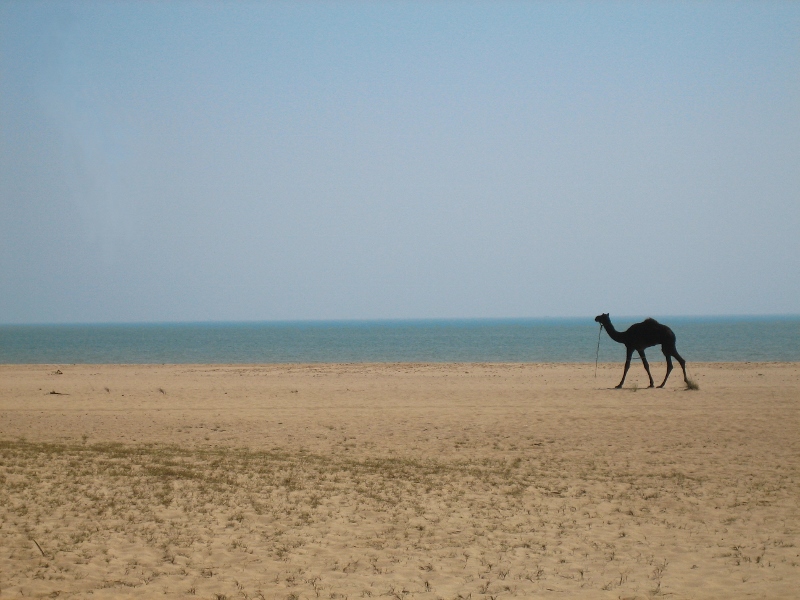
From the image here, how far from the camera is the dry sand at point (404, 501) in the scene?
7547mm

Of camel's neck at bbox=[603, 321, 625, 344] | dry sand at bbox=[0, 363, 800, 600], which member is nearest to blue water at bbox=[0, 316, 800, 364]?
camel's neck at bbox=[603, 321, 625, 344]

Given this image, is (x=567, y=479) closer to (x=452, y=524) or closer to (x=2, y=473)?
(x=452, y=524)

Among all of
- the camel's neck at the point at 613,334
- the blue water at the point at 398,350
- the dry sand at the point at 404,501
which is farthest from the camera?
the blue water at the point at 398,350

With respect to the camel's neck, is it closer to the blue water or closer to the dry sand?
the dry sand

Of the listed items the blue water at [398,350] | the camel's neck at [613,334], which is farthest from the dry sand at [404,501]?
the blue water at [398,350]

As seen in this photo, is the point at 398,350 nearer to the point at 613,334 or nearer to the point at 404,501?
the point at 613,334

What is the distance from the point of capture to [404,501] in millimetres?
10664

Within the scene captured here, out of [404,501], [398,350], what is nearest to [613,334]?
[404,501]

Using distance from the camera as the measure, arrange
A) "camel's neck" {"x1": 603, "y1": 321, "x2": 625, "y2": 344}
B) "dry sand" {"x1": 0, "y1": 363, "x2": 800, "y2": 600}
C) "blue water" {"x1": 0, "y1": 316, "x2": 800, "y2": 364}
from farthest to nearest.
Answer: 1. "blue water" {"x1": 0, "y1": 316, "x2": 800, "y2": 364}
2. "camel's neck" {"x1": 603, "y1": 321, "x2": 625, "y2": 344}
3. "dry sand" {"x1": 0, "y1": 363, "x2": 800, "y2": 600}

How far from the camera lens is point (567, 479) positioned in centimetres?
1226

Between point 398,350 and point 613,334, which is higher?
point 613,334

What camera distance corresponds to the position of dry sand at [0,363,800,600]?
755 centimetres

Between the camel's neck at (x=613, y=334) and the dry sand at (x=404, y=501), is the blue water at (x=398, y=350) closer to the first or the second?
the camel's neck at (x=613, y=334)

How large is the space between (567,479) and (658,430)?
6.22m
